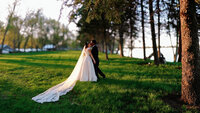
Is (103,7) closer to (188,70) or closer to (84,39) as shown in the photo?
(188,70)

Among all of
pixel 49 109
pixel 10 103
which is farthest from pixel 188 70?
pixel 10 103

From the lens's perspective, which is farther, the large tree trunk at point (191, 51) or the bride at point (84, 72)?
the bride at point (84, 72)

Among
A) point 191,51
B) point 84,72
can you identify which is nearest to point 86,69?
point 84,72

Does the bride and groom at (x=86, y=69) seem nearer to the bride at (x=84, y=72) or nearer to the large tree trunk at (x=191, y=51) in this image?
the bride at (x=84, y=72)

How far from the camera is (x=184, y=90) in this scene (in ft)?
15.7

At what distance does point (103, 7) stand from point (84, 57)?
10.9 feet

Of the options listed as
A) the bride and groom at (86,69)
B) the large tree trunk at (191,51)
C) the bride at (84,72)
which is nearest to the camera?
the large tree trunk at (191,51)

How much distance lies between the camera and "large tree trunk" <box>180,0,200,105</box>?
454cm

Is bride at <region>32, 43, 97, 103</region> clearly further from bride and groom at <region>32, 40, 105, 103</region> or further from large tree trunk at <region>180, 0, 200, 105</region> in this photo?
large tree trunk at <region>180, 0, 200, 105</region>

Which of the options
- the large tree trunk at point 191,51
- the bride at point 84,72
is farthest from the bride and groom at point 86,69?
the large tree trunk at point 191,51

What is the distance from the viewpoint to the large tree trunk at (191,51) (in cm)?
454

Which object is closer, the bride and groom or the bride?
the bride

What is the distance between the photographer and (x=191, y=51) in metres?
4.56

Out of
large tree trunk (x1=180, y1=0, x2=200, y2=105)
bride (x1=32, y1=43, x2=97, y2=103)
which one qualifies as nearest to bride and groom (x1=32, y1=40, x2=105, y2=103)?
bride (x1=32, y1=43, x2=97, y2=103)
